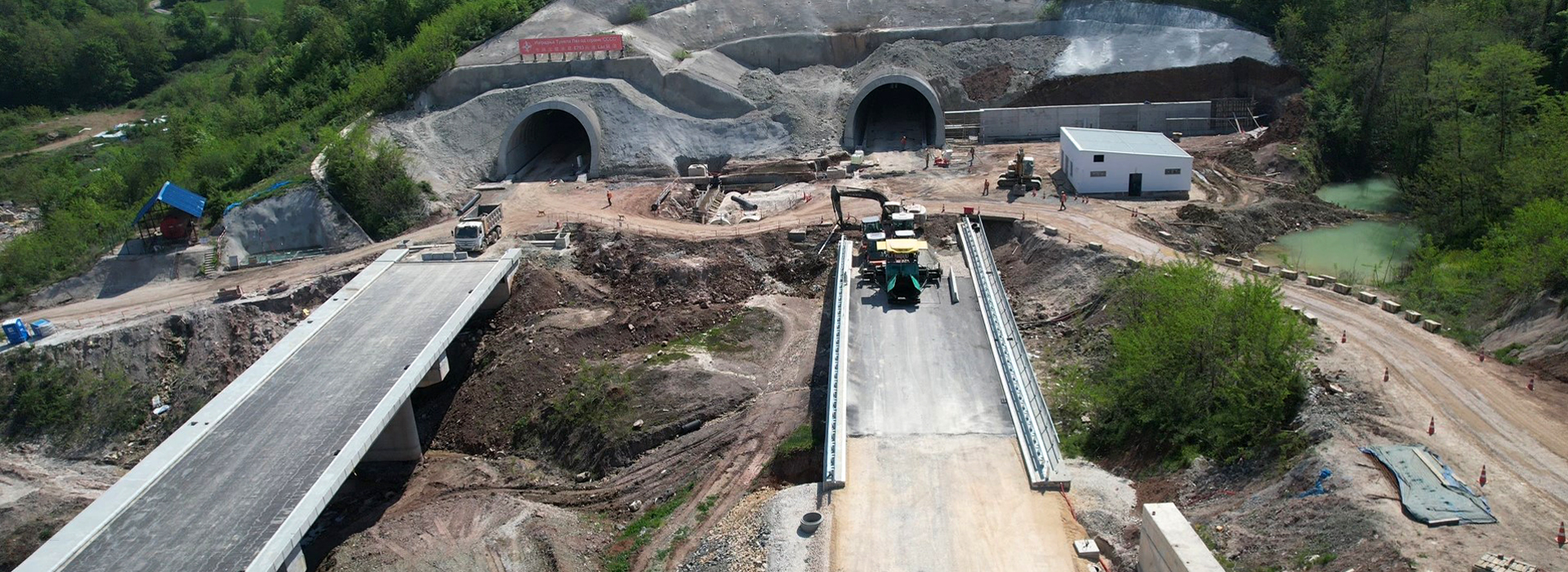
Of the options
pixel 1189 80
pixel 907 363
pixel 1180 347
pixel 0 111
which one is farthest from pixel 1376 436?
pixel 0 111

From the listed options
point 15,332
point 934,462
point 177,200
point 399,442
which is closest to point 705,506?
point 934,462

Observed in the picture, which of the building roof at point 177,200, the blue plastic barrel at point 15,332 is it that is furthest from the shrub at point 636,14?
the blue plastic barrel at point 15,332

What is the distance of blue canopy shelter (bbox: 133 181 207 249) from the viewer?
43.9 metres

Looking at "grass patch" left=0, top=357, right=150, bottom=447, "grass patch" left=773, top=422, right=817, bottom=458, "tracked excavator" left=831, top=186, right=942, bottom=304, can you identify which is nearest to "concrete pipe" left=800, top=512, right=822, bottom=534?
"grass patch" left=773, top=422, right=817, bottom=458

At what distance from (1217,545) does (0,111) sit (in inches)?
3905

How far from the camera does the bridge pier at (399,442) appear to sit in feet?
106

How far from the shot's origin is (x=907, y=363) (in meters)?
28.3

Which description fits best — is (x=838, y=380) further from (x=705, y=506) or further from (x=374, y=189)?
(x=374, y=189)

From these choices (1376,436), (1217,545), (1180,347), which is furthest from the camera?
(1180,347)

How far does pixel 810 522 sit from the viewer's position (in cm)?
2156

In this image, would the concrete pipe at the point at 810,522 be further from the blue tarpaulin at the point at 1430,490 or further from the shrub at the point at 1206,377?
the blue tarpaulin at the point at 1430,490

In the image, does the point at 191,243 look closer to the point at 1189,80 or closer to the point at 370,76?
the point at 370,76

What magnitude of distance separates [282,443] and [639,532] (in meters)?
9.89

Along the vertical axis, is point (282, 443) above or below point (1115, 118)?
below
